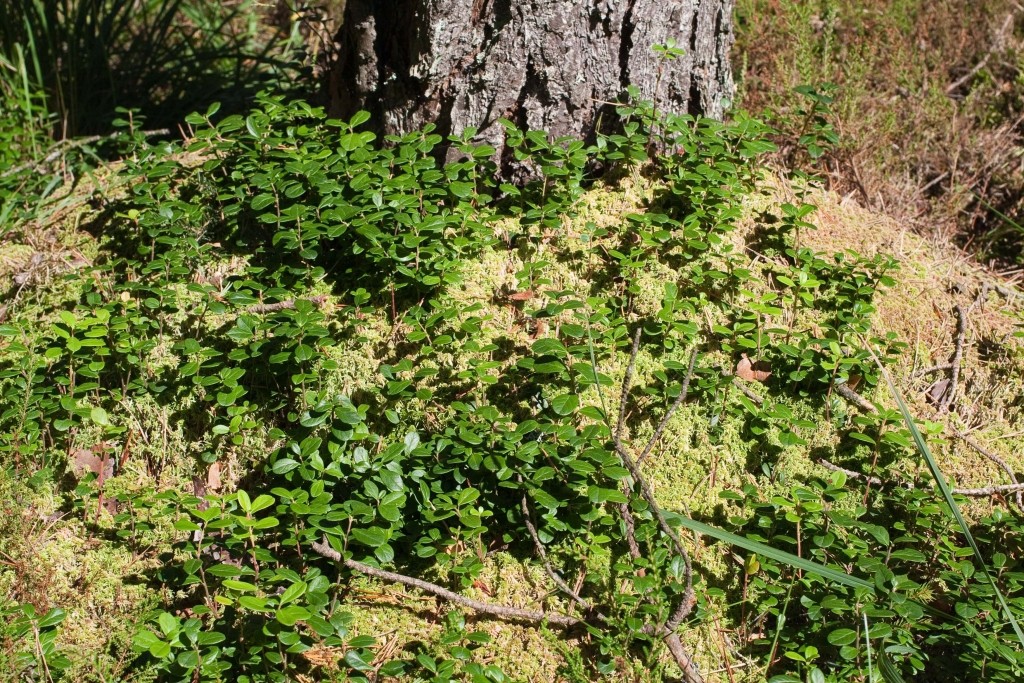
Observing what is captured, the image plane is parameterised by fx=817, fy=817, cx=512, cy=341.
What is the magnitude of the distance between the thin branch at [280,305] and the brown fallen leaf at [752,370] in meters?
1.78

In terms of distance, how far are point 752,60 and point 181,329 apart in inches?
145

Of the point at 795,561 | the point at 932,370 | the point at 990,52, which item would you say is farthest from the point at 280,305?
the point at 990,52

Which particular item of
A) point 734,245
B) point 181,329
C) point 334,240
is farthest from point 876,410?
point 181,329

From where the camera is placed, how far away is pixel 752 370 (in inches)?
134

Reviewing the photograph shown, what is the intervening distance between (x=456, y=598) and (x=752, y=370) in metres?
1.54

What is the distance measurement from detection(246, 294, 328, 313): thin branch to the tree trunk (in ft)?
3.14

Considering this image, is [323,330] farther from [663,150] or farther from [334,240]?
[663,150]

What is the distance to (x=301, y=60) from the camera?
494 centimetres

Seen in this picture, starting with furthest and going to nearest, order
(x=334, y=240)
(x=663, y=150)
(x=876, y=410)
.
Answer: (x=663, y=150) < (x=334, y=240) < (x=876, y=410)

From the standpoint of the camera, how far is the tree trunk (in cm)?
364

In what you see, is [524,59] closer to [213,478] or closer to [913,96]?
[213,478]

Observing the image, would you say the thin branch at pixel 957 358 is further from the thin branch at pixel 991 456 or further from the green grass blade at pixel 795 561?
the green grass blade at pixel 795 561

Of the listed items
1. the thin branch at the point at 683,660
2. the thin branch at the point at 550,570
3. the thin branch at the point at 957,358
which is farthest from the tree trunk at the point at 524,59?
the thin branch at the point at 683,660

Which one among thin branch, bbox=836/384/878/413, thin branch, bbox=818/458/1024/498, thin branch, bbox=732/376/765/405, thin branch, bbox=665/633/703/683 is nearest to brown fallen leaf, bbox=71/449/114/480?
thin branch, bbox=665/633/703/683
